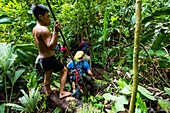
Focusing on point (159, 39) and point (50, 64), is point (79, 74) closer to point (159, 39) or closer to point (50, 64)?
point (50, 64)

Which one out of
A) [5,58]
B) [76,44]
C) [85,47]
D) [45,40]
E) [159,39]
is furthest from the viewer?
[76,44]

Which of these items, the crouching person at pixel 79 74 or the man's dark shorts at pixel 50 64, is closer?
the man's dark shorts at pixel 50 64

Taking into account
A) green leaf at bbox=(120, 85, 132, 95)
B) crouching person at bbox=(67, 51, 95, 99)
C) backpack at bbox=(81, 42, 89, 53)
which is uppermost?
backpack at bbox=(81, 42, 89, 53)

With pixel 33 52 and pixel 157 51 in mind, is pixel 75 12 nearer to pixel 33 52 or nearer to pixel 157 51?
pixel 33 52

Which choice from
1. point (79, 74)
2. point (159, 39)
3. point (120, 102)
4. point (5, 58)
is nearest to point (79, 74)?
point (79, 74)

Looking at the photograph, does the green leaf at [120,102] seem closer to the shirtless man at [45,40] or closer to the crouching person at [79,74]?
the shirtless man at [45,40]

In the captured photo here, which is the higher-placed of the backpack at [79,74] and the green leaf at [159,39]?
the green leaf at [159,39]

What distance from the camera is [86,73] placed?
3600mm

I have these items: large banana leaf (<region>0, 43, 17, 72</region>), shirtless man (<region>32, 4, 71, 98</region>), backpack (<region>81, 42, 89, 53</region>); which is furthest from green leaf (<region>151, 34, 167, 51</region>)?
large banana leaf (<region>0, 43, 17, 72</region>)

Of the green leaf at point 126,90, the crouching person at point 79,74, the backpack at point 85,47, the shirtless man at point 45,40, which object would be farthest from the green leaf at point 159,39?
the backpack at point 85,47

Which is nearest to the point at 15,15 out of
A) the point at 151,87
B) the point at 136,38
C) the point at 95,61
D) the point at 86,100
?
the point at 95,61

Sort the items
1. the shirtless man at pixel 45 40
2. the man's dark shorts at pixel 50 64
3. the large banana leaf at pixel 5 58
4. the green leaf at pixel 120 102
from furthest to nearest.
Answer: the large banana leaf at pixel 5 58
the man's dark shorts at pixel 50 64
the shirtless man at pixel 45 40
the green leaf at pixel 120 102

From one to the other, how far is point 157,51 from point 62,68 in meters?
1.22

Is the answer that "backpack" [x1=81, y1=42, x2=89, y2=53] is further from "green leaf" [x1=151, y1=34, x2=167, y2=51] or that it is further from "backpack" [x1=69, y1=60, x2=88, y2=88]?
"green leaf" [x1=151, y1=34, x2=167, y2=51]
